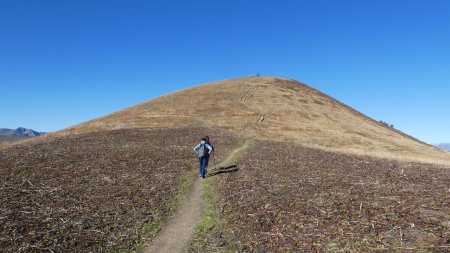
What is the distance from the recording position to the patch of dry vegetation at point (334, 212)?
11961 millimetres

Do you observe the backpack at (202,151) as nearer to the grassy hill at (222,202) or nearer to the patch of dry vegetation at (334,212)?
the grassy hill at (222,202)

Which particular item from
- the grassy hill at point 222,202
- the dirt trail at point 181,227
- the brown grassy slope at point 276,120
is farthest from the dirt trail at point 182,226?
the brown grassy slope at point 276,120

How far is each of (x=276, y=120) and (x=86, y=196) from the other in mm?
55298

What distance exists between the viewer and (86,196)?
19375 millimetres

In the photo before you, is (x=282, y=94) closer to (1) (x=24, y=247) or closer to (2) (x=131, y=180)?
(2) (x=131, y=180)

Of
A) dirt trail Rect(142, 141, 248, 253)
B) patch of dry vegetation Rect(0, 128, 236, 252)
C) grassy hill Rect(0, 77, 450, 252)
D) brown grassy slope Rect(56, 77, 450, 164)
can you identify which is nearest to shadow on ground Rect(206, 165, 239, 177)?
grassy hill Rect(0, 77, 450, 252)

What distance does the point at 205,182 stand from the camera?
2464 centimetres

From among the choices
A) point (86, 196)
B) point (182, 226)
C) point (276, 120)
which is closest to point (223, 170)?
point (86, 196)

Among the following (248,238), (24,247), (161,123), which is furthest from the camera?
(161,123)

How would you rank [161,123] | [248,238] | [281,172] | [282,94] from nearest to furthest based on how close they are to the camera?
[248,238] < [281,172] < [161,123] < [282,94]

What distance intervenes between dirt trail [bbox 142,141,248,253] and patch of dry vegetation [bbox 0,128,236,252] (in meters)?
0.58

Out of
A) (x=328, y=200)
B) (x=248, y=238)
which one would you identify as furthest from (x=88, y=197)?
(x=328, y=200)

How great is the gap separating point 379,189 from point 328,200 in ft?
13.4

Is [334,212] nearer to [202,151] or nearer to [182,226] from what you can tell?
[182,226]
